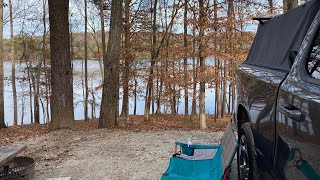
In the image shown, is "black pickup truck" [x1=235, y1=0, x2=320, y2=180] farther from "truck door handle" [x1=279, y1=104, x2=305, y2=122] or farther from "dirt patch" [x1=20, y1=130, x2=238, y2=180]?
"dirt patch" [x1=20, y1=130, x2=238, y2=180]

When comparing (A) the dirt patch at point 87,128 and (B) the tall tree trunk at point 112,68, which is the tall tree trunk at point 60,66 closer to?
→ (A) the dirt patch at point 87,128

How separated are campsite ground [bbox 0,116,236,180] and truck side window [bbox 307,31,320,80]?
3.06 meters

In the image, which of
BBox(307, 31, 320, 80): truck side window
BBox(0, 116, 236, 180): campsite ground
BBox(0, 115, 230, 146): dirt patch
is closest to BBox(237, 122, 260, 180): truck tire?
BBox(307, 31, 320, 80): truck side window

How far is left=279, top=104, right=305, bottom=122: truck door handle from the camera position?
1.84 meters

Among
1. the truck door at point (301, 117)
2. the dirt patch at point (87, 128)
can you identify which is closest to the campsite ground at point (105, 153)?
the dirt patch at point (87, 128)

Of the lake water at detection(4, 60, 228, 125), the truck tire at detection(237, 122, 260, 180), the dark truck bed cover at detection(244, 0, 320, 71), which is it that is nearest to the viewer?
the dark truck bed cover at detection(244, 0, 320, 71)

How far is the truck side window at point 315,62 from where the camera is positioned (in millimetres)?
2010

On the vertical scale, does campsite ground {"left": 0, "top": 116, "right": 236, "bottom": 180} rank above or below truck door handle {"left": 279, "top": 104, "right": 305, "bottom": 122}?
below

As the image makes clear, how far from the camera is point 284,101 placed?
85.7 inches

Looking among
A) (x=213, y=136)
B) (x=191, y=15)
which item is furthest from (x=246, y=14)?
(x=213, y=136)

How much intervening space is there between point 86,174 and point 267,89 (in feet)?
12.0

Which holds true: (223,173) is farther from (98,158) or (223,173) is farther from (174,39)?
(174,39)

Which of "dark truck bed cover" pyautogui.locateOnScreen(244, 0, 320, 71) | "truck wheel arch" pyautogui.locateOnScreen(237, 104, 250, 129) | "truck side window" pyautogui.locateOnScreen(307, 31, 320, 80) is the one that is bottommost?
"truck wheel arch" pyautogui.locateOnScreen(237, 104, 250, 129)

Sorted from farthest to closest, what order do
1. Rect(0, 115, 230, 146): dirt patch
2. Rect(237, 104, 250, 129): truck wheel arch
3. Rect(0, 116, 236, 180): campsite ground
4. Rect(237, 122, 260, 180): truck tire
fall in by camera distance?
1. Rect(0, 115, 230, 146): dirt patch
2. Rect(0, 116, 236, 180): campsite ground
3. Rect(237, 104, 250, 129): truck wheel arch
4. Rect(237, 122, 260, 180): truck tire
